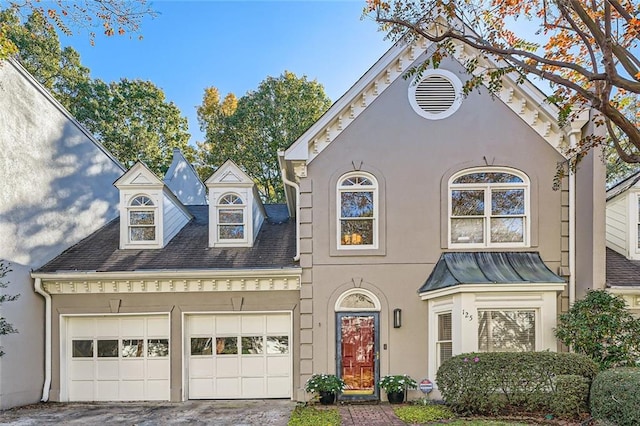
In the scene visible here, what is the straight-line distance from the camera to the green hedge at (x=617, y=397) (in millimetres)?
6023

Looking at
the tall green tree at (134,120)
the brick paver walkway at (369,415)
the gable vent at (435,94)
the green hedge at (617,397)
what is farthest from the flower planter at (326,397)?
the tall green tree at (134,120)

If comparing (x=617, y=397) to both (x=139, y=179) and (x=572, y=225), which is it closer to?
(x=572, y=225)

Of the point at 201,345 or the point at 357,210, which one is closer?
the point at 357,210

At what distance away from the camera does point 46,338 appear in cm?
957

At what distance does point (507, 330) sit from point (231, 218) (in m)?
7.07

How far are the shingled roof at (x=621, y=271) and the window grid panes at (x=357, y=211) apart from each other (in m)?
5.30

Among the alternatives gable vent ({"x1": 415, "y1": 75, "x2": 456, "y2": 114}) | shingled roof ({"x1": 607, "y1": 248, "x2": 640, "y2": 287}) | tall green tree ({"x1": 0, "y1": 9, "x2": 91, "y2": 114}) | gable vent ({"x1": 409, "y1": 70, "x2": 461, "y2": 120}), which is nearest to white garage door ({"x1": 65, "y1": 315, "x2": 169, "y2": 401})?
gable vent ({"x1": 409, "y1": 70, "x2": 461, "y2": 120})

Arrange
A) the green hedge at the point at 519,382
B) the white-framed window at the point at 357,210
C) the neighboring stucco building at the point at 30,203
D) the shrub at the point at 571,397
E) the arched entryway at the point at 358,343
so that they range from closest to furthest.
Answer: the shrub at the point at 571,397 → the green hedge at the point at 519,382 → the neighboring stucco building at the point at 30,203 → the arched entryway at the point at 358,343 → the white-framed window at the point at 357,210

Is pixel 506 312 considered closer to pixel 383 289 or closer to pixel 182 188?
pixel 383 289

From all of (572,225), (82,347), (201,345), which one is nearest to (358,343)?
(201,345)

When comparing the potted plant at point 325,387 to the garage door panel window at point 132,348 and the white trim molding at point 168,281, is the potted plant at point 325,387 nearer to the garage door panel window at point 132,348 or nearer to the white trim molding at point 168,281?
the white trim molding at point 168,281


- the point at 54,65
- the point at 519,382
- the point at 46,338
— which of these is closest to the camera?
the point at 519,382

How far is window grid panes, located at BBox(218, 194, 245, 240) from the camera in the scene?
416 inches

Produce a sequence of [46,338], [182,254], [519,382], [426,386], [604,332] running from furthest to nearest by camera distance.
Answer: [182,254], [46,338], [426,386], [604,332], [519,382]
